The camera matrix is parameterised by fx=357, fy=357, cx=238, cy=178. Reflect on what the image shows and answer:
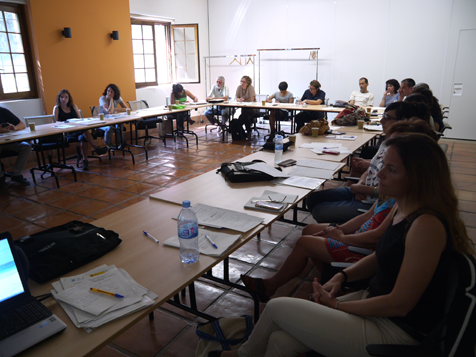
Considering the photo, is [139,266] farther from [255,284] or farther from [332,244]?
[332,244]

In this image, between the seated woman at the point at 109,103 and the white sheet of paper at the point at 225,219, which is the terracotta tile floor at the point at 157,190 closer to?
the seated woman at the point at 109,103

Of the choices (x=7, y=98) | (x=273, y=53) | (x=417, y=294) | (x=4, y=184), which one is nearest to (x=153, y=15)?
(x=273, y=53)

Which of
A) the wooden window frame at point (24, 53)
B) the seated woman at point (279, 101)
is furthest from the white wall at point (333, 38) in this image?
the wooden window frame at point (24, 53)

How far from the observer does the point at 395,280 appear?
1380mm

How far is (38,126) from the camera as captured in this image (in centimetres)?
519

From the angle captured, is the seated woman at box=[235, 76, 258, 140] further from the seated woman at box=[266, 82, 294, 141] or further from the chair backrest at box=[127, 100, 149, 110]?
the chair backrest at box=[127, 100, 149, 110]

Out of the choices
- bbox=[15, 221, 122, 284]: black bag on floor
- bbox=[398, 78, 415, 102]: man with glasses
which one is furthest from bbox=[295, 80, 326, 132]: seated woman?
bbox=[15, 221, 122, 284]: black bag on floor

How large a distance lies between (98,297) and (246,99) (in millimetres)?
7274

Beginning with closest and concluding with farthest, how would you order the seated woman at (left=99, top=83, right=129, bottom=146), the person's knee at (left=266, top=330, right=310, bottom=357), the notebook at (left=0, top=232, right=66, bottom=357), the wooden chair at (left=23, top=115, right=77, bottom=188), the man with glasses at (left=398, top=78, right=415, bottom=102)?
the notebook at (left=0, top=232, right=66, bottom=357) → the person's knee at (left=266, top=330, right=310, bottom=357) → the wooden chair at (left=23, top=115, right=77, bottom=188) → the man with glasses at (left=398, top=78, right=415, bottom=102) → the seated woman at (left=99, top=83, right=129, bottom=146)

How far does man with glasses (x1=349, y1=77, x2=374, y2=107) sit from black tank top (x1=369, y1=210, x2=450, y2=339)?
6.51 m

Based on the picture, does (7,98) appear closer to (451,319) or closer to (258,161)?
(258,161)

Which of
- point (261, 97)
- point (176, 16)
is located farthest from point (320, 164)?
point (176, 16)

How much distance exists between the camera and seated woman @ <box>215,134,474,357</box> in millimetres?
1244

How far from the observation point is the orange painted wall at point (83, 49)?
5922 millimetres
